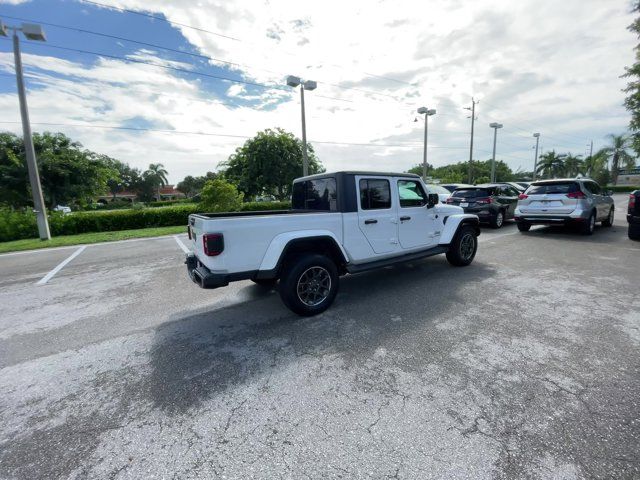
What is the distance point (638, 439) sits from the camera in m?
1.99

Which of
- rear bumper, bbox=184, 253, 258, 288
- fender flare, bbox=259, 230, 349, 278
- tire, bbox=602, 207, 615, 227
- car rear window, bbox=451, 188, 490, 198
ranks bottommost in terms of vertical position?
tire, bbox=602, 207, 615, 227

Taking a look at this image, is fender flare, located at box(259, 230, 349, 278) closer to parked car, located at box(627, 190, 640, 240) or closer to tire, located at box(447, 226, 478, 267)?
tire, located at box(447, 226, 478, 267)

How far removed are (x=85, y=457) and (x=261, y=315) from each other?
230 centimetres

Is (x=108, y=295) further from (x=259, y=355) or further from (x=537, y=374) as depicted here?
(x=537, y=374)

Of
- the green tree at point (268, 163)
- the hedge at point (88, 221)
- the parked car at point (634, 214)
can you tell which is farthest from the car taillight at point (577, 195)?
the green tree at point (268, 163)

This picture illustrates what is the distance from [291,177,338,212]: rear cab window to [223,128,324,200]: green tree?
22.9 m

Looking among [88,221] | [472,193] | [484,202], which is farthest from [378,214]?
[88,221]

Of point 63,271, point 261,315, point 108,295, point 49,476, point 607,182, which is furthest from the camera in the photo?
point 607,182

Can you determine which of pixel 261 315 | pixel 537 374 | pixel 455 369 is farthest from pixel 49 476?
pixel 537 374

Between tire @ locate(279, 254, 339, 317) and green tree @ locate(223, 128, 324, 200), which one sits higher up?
green tree @ locate(223, 128, 324, 200)

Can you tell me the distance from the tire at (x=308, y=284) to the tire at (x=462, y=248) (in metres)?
3.03

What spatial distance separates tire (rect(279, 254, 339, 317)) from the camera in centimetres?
377

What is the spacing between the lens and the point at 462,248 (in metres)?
6.09

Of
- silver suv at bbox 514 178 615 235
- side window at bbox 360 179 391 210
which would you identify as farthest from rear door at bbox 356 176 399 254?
silver suv at bbox 514 178 615 235
